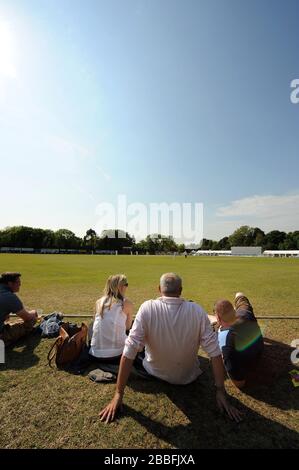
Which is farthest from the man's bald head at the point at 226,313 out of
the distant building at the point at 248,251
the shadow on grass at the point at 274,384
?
the distant building at the point at 248,251

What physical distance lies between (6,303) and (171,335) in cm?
407

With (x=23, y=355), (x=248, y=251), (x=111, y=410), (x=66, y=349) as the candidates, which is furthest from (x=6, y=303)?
(x=248, y=251)

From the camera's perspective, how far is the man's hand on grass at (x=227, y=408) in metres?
3.47

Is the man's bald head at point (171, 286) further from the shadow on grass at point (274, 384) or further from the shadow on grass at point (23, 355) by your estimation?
the shadow on grass at point (23, 355)

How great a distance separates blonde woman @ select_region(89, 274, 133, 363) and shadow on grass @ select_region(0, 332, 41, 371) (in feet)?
4.58

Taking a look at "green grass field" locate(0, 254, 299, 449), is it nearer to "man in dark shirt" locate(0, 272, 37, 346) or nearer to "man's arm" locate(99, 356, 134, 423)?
"man's arm" locate(99, 356, 134, 423)

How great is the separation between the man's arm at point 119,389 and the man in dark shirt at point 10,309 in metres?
3.36

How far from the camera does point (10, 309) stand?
19.1 feet

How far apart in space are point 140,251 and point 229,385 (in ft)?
453
